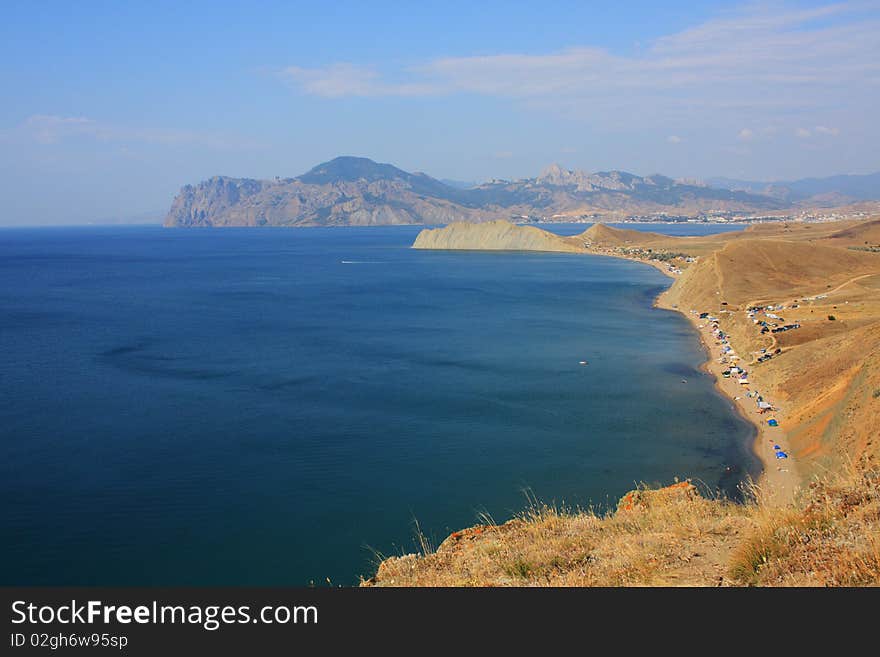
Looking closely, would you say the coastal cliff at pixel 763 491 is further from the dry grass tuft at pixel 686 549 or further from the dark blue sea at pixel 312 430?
the dark blue sea at pixel 312 430

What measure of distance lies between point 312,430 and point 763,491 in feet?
70.6

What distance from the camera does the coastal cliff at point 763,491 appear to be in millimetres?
6336

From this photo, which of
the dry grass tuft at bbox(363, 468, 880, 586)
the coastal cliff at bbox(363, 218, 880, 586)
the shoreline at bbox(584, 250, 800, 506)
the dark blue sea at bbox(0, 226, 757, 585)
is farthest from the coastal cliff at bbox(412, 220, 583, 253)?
the dry grass tuft at bbox(363, 468, 880, 586)

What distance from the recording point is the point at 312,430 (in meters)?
28.0

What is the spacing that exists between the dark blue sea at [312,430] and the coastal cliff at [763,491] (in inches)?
96.7

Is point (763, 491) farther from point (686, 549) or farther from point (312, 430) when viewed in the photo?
point (312, 430)

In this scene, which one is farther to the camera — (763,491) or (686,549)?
(763,491)

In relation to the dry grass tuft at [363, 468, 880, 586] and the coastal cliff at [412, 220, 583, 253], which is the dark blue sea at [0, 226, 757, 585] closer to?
the dry grass tuft at [363, 468, 880, 586]

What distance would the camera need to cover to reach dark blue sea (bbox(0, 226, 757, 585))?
1903 centimetres

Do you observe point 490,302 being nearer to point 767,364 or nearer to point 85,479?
point 767,364

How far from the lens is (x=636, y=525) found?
9180 mm

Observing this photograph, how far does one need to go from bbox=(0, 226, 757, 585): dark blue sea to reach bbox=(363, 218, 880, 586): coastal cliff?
2457 millimetres

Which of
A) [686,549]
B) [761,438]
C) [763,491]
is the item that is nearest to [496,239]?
[761,438]

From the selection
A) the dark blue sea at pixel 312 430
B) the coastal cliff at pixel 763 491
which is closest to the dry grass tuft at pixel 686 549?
the coastal cliff at pixel 763 491
